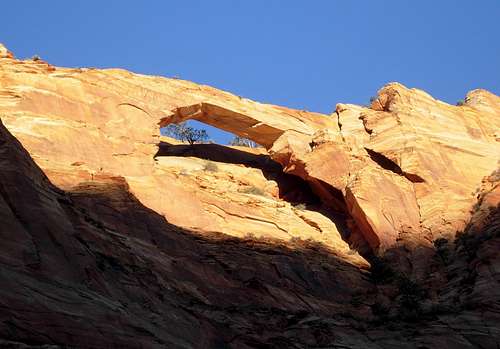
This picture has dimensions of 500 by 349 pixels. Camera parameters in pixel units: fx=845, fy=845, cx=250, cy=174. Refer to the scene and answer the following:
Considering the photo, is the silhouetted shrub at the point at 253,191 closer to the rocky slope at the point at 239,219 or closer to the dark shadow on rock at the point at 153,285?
the rocky slope at the point at 239,219

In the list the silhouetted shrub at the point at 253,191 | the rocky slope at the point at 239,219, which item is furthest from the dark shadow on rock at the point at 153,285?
the silhouetted shrub at the point at 253,191

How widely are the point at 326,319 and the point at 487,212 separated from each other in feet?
39.0

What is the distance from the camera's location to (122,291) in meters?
20.8

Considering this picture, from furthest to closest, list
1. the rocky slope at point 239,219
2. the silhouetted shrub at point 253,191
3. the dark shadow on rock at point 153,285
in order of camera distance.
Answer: the silhouetted shrub at point 253,191, the rocky slope at point 239,219, the dark shadow on rock at point 153,285

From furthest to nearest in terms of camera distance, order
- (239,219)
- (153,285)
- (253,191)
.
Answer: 1. (253,191)
2. (239,219)
3. (153,285)

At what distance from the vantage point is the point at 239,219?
33531 millimetres

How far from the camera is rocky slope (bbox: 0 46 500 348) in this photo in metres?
19.9

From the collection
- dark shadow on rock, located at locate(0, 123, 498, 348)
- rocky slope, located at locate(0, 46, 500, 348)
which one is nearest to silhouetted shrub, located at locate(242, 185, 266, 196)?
rocky slope, located at locate(0, 46, 500, 348)

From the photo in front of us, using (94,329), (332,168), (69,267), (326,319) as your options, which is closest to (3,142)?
(69,267)

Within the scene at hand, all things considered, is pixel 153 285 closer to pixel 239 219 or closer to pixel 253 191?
pixel 239 219

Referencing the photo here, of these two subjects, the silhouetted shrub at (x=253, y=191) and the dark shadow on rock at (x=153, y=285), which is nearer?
the dark shadow on rock at (x=153, y=285)

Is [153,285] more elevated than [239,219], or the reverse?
[239,219]

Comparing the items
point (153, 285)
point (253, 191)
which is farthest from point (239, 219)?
point (153, 285)

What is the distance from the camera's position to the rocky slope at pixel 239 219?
19906 mm
